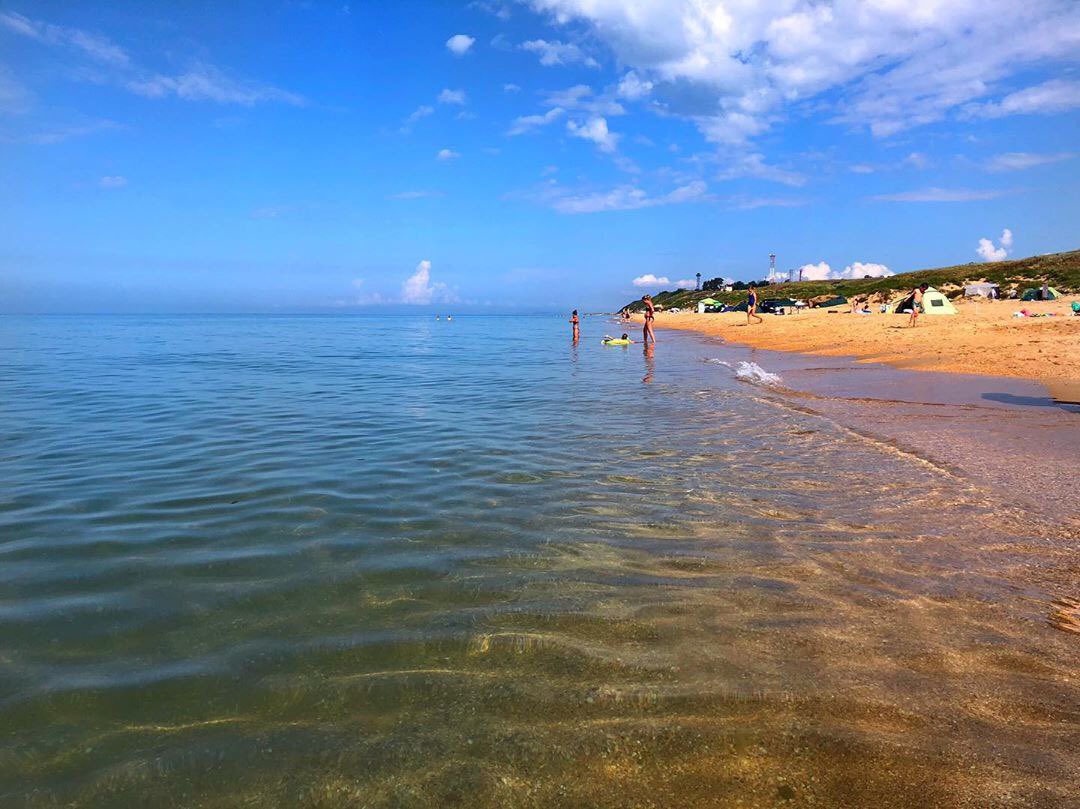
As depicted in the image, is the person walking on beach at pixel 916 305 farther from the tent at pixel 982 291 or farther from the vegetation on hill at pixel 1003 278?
the tent at pixel 982 291

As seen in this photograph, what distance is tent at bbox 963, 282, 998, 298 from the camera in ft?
202

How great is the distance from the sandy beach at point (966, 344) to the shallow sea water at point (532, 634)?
11835 mm

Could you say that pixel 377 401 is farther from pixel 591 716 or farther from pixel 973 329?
pixel 973 329

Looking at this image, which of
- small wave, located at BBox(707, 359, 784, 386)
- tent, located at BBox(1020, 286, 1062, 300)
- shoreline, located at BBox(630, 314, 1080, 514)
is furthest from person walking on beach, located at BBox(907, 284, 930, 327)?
shoreline, located at BBox(630, 314, 1080, 514)

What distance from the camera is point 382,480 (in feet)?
26.4

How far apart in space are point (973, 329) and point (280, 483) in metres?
32.0

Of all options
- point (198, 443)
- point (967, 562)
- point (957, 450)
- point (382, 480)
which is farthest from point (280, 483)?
point (957, 450)

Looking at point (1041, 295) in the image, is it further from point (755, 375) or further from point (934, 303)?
point (755, 375)

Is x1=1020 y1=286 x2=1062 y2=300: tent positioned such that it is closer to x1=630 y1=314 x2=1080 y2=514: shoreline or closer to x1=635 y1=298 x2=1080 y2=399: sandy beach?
x1=635 y1=298 x2=1080 y2=399: sandy beach

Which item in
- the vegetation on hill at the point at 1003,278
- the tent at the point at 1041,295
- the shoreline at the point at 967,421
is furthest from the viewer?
the vegetation on hill at the point at 1003,278

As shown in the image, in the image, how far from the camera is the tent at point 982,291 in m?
61.5

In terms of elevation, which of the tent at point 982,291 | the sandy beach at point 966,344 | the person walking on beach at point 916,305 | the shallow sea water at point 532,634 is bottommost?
the shallow sea water at point 532,634

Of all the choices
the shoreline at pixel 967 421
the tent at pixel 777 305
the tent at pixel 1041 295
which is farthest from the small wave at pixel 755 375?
the tent at pixel 777 305

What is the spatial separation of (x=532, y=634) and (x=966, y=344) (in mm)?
27323
